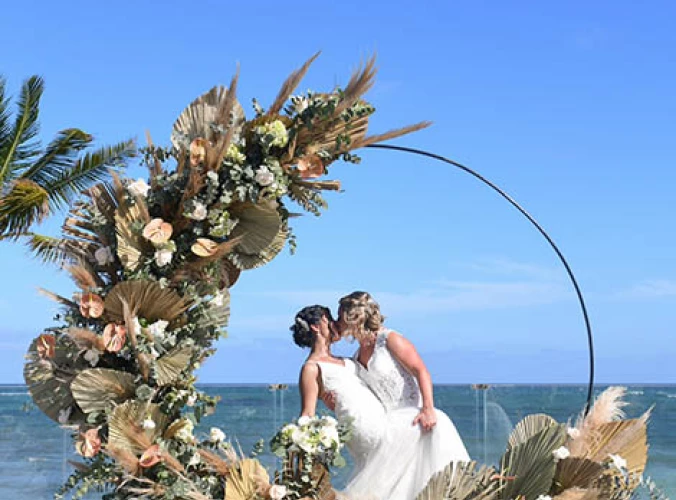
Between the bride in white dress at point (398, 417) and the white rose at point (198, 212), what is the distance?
2.92 feet

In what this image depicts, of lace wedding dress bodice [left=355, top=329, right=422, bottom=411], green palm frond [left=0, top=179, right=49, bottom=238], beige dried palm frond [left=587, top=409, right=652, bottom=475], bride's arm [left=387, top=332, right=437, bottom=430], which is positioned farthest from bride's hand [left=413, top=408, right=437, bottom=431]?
green palm frond [left=0, top=179, right=49, bottom=238]

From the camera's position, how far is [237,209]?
5156mm

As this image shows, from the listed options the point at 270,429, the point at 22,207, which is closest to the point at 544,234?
the point at 22,207

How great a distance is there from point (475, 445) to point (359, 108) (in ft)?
36.8

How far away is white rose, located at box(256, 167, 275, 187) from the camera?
5.07m

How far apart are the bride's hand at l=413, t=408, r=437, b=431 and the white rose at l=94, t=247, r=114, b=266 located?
5.72 ft

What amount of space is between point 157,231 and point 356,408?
1.41 m

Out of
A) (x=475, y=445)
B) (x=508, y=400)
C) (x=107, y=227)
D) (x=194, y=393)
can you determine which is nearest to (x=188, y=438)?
(x=194, y=393)

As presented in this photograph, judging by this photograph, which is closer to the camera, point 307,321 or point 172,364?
point 172,364

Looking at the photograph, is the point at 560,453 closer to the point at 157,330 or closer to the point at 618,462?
the point at 618,462

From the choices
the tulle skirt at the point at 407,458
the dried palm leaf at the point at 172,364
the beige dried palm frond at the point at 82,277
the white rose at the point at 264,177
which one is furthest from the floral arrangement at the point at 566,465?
the beige dried palm frond at the point at 82,277

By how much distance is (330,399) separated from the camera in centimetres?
563

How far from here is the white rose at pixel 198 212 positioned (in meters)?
5.00

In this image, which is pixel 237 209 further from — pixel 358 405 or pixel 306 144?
pixel 358 405
